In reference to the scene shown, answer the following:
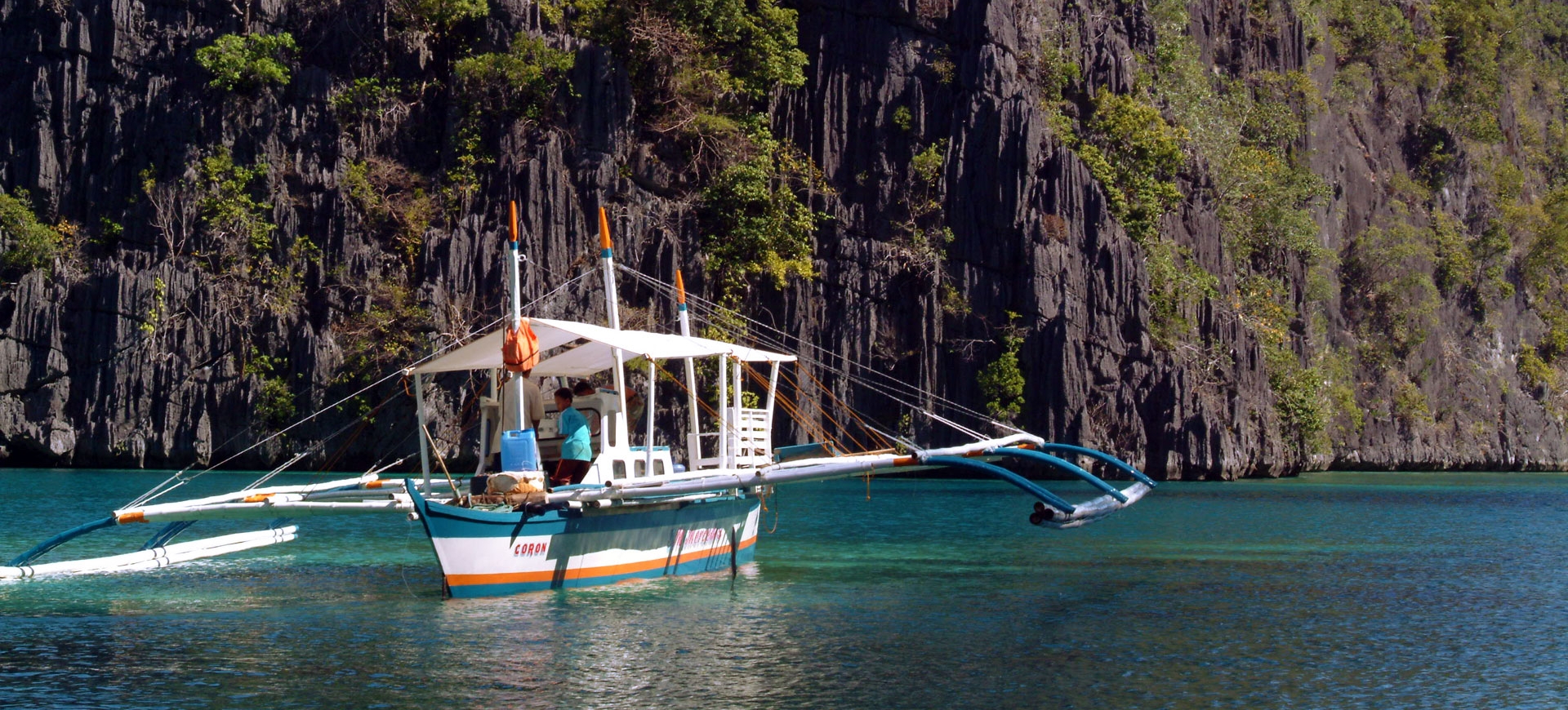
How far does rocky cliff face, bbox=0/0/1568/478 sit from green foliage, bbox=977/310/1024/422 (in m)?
0.44

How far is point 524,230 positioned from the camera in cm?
5841

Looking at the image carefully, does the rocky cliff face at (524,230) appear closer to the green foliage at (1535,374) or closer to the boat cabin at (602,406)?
the green foliage at (1535,374)

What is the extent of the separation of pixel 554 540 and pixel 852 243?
4074cm

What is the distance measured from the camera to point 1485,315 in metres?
89.3

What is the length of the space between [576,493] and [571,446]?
144cm

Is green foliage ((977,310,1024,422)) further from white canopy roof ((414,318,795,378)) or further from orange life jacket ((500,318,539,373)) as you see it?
orange life jacket ((500,318,539,373))

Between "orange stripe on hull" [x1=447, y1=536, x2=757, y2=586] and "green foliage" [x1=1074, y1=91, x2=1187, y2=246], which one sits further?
"green foliage" [x1=1074, y1=91, x2=1187, y2=246]

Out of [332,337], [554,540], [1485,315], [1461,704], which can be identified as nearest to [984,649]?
[1461,704]

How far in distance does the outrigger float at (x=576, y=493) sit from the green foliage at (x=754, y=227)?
109 feet

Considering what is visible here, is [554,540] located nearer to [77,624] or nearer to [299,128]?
[77,624]

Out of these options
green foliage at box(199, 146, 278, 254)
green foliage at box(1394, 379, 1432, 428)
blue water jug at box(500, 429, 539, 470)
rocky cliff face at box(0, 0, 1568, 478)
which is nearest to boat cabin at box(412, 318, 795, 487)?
blue water jug at box(500, 429, 539, 470)

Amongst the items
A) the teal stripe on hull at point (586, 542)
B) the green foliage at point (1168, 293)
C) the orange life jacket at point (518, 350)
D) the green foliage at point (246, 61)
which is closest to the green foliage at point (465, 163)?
the green foliage at point (246, 61)

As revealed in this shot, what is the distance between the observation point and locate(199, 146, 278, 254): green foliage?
60.3 meters

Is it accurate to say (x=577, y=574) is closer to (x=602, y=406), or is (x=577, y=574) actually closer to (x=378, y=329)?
(x=602, y=406)
